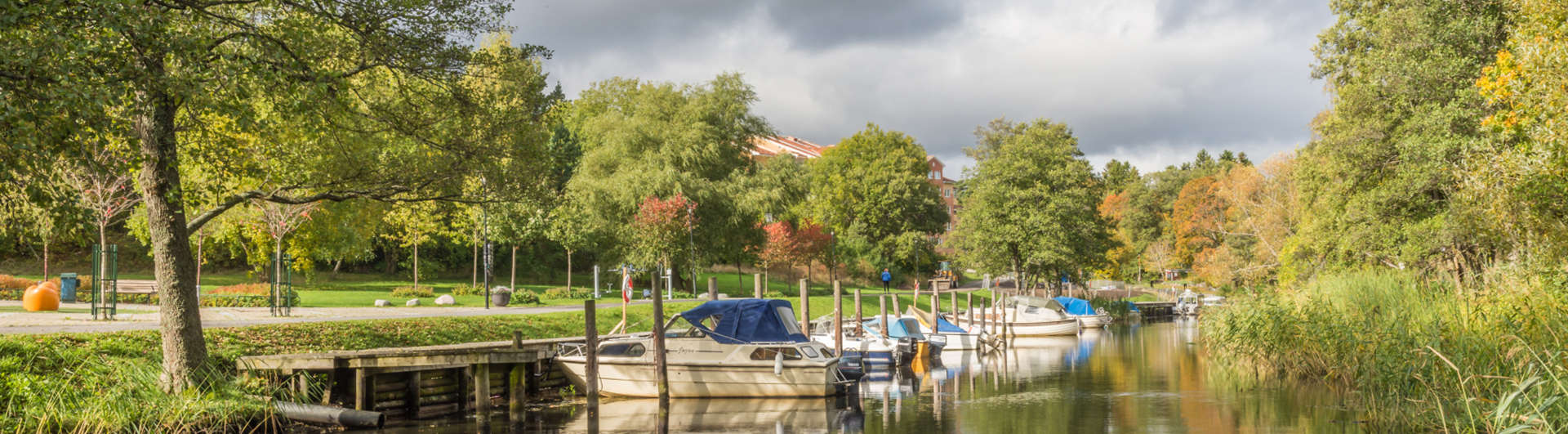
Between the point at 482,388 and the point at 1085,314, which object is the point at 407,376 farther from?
the point at 1085,314

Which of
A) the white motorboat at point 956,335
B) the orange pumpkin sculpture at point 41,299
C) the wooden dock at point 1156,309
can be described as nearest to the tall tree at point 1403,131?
the white motorboat at point 956,335

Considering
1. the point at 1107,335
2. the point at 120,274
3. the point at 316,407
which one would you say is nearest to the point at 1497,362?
the point at 316,407

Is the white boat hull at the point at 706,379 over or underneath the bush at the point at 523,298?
underneath

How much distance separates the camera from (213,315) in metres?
25.7

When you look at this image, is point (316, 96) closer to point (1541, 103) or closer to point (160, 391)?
point (160, 391)

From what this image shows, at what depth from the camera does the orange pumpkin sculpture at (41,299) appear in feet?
80.2

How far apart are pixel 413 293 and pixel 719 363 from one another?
2000 centimetres

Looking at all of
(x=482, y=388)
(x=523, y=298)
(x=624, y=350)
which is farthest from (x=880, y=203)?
(x=482, y=388)

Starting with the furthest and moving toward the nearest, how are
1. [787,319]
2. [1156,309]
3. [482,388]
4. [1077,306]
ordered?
[1156,309] < [1077,306] < [787,319] < [482,388]

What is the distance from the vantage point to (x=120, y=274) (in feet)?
150

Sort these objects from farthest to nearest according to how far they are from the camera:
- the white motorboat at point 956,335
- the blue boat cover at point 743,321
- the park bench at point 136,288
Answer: the white motorboat at point 956,335 → the park bench at point 136,288 → the blue boat cover at point 743,321

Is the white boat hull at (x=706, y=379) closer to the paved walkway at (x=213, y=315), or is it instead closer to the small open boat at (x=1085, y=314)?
the paved walkway at (x=213, y=315)

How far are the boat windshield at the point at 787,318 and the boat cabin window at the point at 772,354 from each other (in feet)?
2.85

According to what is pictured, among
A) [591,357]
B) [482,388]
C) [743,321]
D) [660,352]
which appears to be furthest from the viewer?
[743,321]
